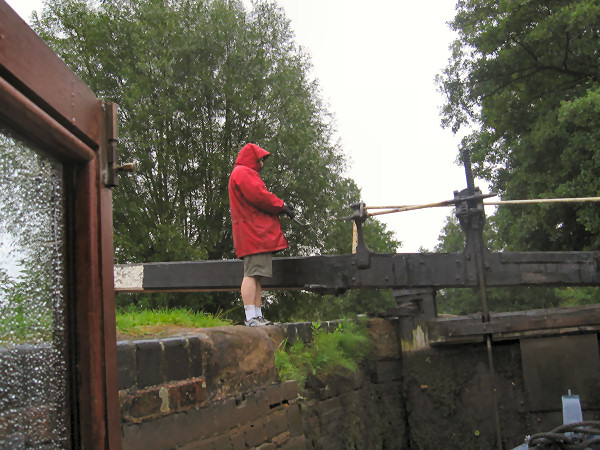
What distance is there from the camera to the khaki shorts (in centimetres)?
511

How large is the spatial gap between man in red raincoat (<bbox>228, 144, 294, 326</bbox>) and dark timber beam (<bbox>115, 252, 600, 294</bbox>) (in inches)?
14.6

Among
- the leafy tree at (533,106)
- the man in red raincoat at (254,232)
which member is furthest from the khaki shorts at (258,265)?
the leafy tree at (533,106)

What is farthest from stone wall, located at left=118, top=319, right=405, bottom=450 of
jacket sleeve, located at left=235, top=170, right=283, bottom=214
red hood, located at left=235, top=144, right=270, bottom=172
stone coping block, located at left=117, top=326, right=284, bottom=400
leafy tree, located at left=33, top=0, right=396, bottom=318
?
leafy tree, located at left=33, top=0, right=396, bottom=318

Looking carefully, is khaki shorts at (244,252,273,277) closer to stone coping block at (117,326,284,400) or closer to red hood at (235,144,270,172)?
stone coping block at (117,326,284,400)

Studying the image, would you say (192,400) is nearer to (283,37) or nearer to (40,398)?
(40,398)

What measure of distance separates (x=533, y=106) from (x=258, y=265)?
12.9 m

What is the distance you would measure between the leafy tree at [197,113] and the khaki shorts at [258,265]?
11207 mm

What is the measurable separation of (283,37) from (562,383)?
15.6 meters

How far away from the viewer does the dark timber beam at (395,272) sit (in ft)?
17.7

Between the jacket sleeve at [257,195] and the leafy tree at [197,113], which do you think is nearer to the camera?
the jacket sleeve at [257,195]

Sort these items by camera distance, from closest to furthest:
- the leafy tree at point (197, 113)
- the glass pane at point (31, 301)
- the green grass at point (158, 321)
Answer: the glass pane at point (31, 301) < the green grass at point (158, 321) < the leafy tree at point (197, 113)

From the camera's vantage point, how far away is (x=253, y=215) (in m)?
5.23

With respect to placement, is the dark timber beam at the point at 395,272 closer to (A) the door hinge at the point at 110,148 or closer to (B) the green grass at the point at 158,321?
(B) the green grass at the point at 158,321

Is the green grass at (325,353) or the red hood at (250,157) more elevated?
the red hood at (250,157)
